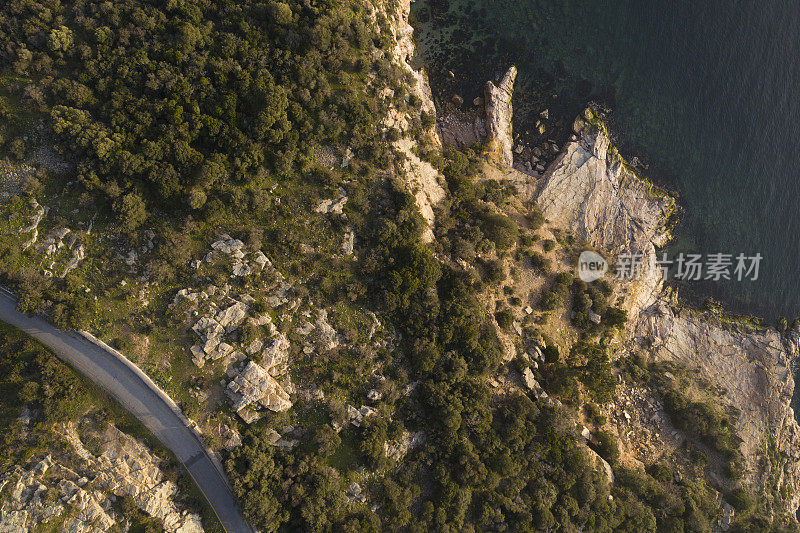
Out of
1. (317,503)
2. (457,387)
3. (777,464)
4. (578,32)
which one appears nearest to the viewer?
(317,503)

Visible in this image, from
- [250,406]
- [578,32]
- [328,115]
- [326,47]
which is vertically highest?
[578,32]

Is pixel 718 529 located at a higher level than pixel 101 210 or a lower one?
lower

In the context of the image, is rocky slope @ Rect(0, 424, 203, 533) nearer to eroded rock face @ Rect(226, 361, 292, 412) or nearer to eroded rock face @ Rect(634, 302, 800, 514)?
eroded rock face @ Rect(226, 361, 292, 412)

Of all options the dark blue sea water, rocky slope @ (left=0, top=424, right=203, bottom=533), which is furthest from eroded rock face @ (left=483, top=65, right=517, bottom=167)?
rocky slope @ (left=0, top=424, right=203, bottom=533)

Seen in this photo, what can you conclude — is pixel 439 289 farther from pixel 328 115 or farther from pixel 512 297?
pixel 328 115

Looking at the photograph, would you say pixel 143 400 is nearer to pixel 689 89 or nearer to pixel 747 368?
pixel 747 368

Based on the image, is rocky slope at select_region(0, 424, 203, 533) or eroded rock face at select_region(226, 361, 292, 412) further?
eroded rock face at select_region(226, 361, 292, 412)

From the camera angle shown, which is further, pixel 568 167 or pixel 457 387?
pixel 568 167

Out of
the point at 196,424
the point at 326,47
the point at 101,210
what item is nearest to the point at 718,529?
the point at 196,424
